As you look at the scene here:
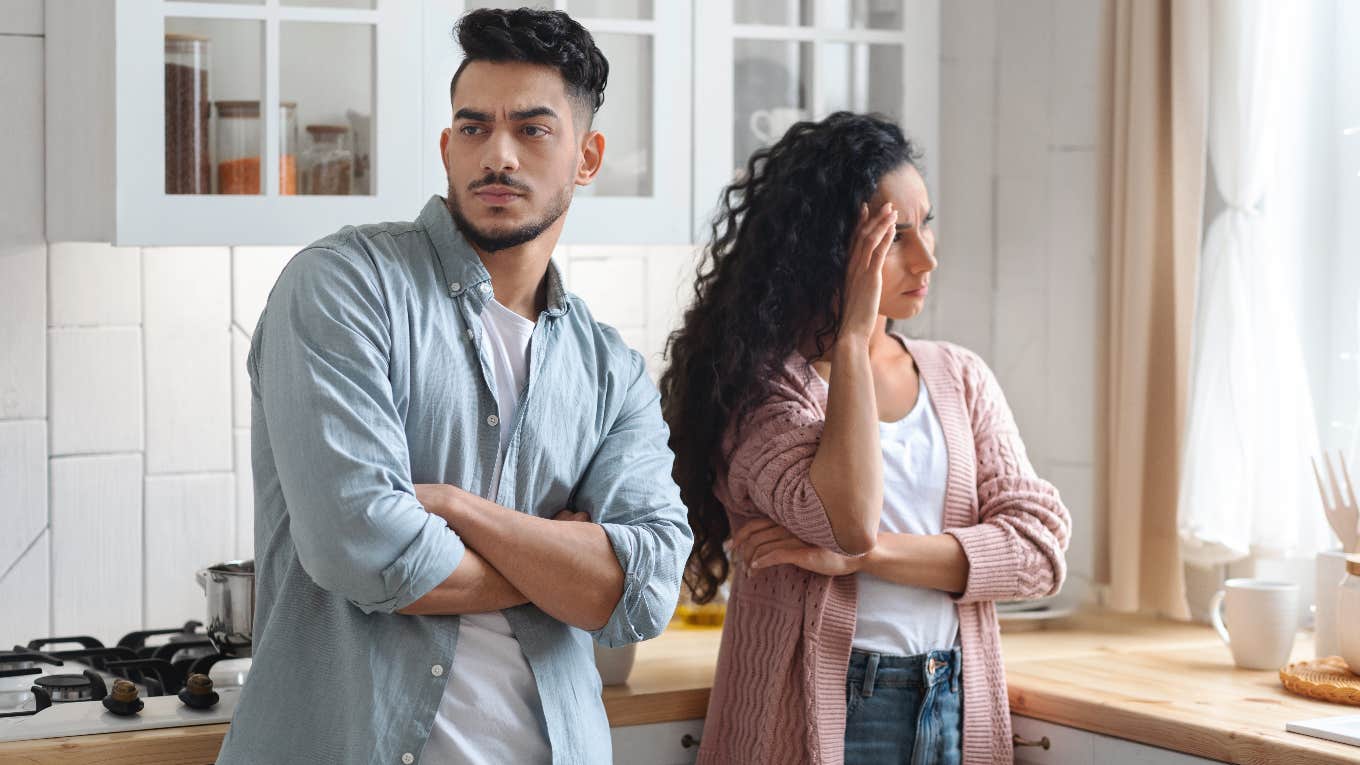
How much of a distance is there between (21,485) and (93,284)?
33 centimetres

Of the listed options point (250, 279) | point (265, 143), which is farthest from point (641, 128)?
point (250, 279)

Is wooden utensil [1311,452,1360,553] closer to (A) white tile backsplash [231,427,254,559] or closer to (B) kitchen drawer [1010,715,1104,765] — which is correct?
(B) kitchen drawer [1010,715,1104,765]

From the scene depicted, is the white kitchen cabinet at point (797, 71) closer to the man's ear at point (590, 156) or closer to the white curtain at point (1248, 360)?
the white curtain at point (1248, 360)

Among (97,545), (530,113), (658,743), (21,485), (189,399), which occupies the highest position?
(530,113)

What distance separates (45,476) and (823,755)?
130 centimetres

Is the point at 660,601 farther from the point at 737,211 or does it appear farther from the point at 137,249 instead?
the point at 137,249

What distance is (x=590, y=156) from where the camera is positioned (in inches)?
67.0

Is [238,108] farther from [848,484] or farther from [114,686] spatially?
[848,484]

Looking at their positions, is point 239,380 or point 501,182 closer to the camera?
point 501,182

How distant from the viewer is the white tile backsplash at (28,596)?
2.27 metres

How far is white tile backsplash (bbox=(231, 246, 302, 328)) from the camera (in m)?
2.41

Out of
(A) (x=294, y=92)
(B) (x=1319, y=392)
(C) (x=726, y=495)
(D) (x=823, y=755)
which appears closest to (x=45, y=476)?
(A) (x=294, y=92)

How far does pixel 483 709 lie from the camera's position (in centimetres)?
150

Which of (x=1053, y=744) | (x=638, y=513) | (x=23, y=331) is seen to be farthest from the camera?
(x=23, y=331)
